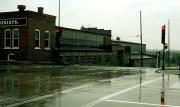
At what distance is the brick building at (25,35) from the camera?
3525 centimetres

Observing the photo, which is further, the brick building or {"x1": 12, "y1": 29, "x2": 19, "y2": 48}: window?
{"x1": 12, "y1": 29, "x2": 19, "y2": 48}: window

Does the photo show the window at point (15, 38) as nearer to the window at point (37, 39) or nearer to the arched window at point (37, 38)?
the arched window at point (37, 38)

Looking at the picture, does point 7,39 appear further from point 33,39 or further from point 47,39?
point 47,39

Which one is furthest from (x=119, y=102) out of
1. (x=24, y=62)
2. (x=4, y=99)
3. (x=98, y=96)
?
(x=24, y=62)

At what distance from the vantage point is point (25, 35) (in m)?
Result: 35.2

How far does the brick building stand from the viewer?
35.2 m

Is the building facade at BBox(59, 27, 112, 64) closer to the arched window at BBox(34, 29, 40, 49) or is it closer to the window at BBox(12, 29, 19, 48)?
the arched window at BBox(34, 29, 40, 49)

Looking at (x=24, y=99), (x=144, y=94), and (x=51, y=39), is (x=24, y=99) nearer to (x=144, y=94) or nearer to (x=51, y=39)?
(x=144, y=94)

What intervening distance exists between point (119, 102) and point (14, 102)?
383 centimetres

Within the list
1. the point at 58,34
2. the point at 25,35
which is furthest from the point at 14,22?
the point at 58,34

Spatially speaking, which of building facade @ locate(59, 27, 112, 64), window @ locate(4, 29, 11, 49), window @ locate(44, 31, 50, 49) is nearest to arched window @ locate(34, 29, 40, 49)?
window @ locate(44, 31, 50, 49)

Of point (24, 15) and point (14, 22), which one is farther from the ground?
point (24, 15)

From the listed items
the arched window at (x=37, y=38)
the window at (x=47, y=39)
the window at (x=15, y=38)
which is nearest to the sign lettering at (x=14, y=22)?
the window at (x=15, y=38)

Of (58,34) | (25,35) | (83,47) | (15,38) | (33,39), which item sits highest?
(58,34)
